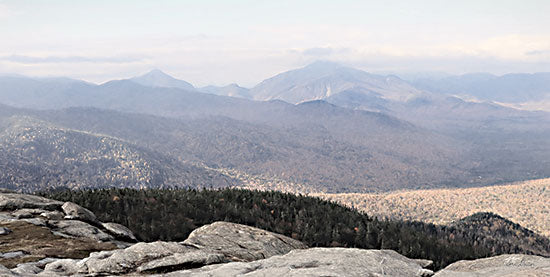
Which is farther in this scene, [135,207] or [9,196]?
[135,207]

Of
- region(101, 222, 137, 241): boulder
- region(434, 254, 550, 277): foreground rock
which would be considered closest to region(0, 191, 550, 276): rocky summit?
region(434, 254, 550, 277): foreground rock

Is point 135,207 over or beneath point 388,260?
beneath

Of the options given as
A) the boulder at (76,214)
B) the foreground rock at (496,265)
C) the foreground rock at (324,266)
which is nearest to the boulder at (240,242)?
the foreground rock at (324,266)

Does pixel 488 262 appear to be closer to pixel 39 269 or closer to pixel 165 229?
pixel 39 269

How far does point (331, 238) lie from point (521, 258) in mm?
15942

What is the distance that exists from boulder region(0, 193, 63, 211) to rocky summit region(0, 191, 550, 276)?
227 centimetres

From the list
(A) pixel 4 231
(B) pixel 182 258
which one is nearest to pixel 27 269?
(B) pixel 182 258

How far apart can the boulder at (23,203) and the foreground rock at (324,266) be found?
53.1ft

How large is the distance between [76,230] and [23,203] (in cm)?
680

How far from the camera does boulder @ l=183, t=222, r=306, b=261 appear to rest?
20.7 m

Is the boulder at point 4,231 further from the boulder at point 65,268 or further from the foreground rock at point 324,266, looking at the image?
the foreground rock at point 324,266

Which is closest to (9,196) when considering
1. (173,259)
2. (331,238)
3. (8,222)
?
(8,222)

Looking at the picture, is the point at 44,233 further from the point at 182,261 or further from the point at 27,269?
the point at 182,261

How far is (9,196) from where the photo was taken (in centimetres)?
2664
